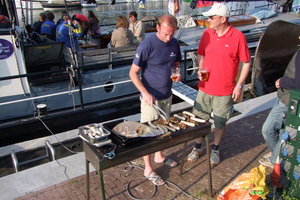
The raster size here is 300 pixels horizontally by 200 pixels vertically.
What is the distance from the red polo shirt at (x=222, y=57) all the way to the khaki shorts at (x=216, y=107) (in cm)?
8

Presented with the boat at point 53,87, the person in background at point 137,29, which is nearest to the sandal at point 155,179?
the boat at point 53,87

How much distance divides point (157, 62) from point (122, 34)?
4.32 metres

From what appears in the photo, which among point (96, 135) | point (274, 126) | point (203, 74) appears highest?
point (203, 74)

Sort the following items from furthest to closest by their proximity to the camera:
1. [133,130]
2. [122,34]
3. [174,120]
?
[122,34], [174,120], [133,130]

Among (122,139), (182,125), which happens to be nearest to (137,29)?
(182,125)

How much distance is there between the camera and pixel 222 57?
3625mm

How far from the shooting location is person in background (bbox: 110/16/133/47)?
741 cm

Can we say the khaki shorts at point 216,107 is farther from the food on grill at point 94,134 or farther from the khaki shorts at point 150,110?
the food on grill at point 94,134

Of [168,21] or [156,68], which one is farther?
[156,68]

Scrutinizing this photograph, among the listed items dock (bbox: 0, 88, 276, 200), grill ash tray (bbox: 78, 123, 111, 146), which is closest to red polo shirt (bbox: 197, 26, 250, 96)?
dock (bbox: 0, 88, 276, 200)

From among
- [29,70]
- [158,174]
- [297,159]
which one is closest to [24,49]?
[29,70]

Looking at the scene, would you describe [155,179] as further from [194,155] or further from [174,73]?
[174,73]

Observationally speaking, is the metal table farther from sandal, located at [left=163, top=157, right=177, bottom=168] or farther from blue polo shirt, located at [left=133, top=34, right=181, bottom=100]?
sandal, located at [left=163, top=157, right=177, bottom=168]

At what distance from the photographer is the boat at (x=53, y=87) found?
19.1 ft
